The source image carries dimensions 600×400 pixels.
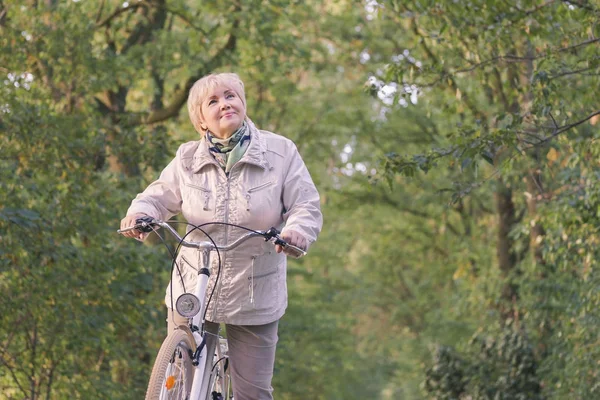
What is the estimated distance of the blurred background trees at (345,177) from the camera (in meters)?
8.05

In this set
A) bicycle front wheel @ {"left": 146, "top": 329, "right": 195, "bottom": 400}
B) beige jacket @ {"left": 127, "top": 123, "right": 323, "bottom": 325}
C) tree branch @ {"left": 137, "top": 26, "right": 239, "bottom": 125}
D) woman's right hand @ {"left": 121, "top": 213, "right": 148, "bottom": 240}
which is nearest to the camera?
bicycle front wheel @ {"left": 146, "top": 329, "right": 195, "bottom": 400}

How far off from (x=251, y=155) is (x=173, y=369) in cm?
97

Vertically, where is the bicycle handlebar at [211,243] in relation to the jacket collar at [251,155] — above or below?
below

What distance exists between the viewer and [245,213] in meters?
4.48

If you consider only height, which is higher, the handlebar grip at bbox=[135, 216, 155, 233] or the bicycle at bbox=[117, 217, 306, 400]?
the handlebar grip at bbox=[135, 216, 155, 233]

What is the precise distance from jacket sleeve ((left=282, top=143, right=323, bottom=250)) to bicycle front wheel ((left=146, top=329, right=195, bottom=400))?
0.64 metres

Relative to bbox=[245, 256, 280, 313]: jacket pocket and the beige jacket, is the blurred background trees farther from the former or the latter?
bbox=[245, 256, 280, 313]: jacket pocket

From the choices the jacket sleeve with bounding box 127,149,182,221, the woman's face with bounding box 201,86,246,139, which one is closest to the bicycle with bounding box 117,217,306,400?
the jacket sleeve with bounding box 127,149,182,221

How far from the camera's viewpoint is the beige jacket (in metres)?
4.50

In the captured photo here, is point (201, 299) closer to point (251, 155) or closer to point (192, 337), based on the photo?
point (192, 337)

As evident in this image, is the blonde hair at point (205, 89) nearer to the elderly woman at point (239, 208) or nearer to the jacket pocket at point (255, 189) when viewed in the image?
the elderly woman at point (239, 208)

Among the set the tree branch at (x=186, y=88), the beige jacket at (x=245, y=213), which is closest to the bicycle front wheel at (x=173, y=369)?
the beige jacket at (x=245, y=213)

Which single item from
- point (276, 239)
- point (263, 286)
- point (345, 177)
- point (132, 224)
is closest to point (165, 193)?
point (132, 224)

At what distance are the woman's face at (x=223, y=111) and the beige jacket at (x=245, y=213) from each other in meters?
0.10
